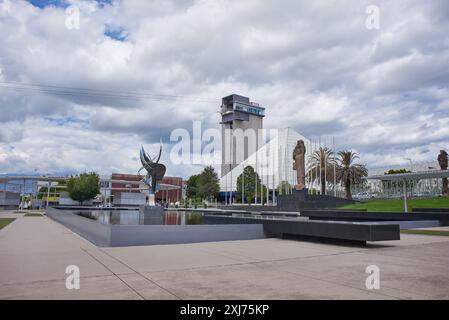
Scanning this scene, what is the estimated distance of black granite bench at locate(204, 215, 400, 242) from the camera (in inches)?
425

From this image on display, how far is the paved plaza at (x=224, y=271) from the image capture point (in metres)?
5.51

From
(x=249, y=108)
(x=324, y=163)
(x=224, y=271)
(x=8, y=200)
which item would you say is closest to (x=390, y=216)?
(x=224, y=271)

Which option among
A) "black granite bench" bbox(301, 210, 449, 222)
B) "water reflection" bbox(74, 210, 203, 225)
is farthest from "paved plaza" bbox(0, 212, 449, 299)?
"black granite bench" bbox(301, 210, 449, 222)

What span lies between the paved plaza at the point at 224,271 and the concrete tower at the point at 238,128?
142m

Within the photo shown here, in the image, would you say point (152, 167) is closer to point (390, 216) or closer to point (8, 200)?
point (390, 216)

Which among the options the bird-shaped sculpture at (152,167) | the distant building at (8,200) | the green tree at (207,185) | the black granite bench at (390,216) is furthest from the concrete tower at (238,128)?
the black granite bench at (390,216)

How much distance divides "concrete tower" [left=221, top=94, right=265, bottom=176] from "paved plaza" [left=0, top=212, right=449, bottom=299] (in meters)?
142

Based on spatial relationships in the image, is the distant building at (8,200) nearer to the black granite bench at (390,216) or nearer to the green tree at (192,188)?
the green tree at (192,188)

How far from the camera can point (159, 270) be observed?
731cm

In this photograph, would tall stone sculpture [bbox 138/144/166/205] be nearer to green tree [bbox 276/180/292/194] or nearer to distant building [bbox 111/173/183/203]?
green tree [bbox 276/180/292/194]

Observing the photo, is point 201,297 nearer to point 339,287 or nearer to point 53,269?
point 339,287

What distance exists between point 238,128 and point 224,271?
521 feet
